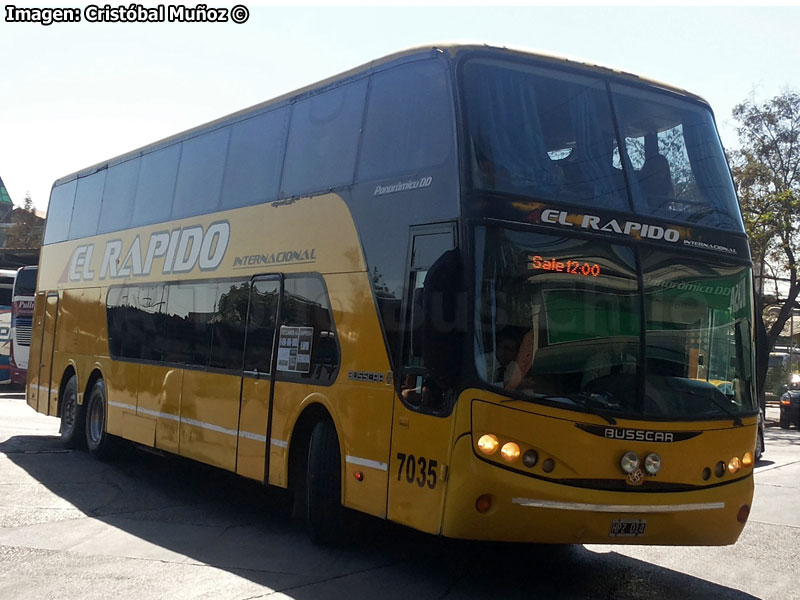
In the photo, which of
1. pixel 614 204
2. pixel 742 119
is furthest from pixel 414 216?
pixel 742 119

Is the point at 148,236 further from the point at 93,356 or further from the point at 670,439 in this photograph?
the point at 670,439

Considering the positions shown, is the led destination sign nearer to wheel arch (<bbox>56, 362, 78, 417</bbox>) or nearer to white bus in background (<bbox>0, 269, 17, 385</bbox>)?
wheel arch (<bbox>56, 362, 78, 417</bbox>)

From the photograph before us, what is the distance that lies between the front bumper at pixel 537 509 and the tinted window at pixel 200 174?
5776 mm

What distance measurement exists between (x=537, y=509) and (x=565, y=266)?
172 centimetres

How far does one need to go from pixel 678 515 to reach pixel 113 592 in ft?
13.2

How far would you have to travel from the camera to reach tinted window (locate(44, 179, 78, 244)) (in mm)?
17031

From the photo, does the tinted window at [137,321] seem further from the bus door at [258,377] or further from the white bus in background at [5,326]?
the white bus in background at [5,326]

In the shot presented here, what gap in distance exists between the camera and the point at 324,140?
985 centimetres

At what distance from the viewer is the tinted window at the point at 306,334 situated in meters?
9.16

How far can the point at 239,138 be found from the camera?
11.7 m

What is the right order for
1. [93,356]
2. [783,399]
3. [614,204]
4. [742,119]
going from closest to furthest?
[614,204], [93,356], [783,399], [742,119]

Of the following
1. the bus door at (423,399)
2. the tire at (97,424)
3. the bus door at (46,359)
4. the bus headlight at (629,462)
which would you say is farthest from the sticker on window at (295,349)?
the bus door at (46,359)

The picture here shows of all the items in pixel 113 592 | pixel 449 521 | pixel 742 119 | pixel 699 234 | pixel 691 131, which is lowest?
pixel 113 592

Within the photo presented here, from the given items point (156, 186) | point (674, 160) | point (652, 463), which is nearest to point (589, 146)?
point (674, 160)
